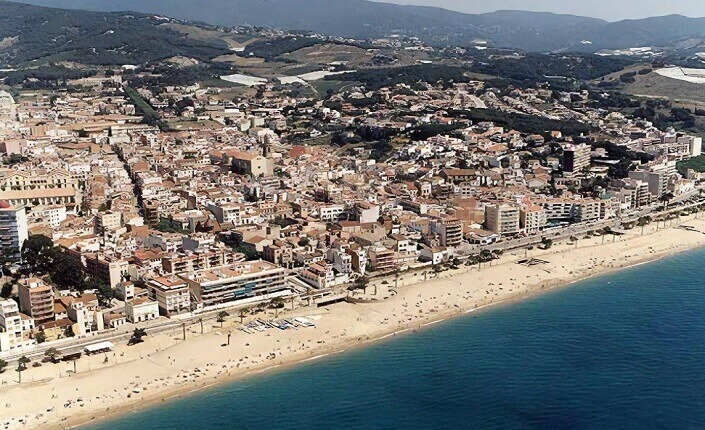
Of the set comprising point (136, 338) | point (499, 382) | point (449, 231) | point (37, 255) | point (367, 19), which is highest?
point (367, 19)

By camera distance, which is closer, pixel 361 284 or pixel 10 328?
pixel 10 328

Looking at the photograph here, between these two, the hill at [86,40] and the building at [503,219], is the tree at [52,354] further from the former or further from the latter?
the hill at [86,40]

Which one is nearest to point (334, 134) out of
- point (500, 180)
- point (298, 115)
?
point (298, 115)

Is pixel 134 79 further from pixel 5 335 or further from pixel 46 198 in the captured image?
pixel 5 335

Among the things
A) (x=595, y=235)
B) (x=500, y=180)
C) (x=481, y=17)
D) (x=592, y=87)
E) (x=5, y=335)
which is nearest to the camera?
(x=5, y=335)

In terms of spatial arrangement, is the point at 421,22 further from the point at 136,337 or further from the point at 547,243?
the point at 136,337

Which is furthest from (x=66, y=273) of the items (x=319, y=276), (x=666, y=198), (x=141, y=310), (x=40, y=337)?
(x=666, y=198)
